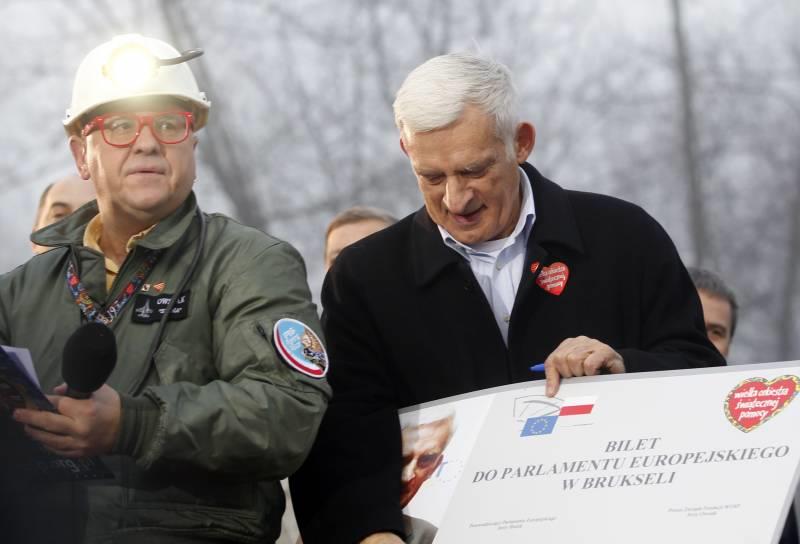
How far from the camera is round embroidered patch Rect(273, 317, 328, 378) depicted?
443cm

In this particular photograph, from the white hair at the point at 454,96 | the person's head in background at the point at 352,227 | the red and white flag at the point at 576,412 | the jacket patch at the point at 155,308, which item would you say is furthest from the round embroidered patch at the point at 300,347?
the person's head in background at the point at 352,227

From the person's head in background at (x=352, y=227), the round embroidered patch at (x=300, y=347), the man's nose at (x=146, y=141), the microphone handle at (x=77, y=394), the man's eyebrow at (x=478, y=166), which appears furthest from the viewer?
the person's head in background at (x=352, y=227)

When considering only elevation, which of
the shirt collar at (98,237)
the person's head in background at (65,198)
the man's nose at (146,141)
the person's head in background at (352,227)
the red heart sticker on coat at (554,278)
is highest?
the man's nose at (146,141)

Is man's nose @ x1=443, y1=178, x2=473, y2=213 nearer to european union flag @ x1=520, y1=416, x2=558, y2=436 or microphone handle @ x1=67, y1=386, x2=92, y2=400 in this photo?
european union flag @ x1=520, y1=416, x2=558, y2=436

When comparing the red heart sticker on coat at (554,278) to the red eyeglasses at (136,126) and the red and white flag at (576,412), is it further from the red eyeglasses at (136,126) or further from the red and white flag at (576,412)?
the red eyeglasses at (136,126)

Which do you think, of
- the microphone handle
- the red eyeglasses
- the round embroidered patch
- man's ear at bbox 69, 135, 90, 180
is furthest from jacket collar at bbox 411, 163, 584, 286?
the microphone handle

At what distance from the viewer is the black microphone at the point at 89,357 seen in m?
3.92

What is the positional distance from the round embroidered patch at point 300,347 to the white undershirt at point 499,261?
2.57 feet

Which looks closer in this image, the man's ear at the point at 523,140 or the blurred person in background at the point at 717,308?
the man's ear at the point at 523,140

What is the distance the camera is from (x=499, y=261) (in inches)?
204

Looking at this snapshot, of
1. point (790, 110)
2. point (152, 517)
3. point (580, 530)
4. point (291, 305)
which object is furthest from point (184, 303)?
point (790, 110)

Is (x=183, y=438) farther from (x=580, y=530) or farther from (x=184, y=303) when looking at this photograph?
(x=580, y=530)

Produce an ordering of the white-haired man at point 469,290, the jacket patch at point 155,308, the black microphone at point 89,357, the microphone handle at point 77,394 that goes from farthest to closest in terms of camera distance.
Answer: the white-haired man at point 469,290, the jacket patch at point 155,308, the microphone handle at point 77,394, the black microphone at point 89,357

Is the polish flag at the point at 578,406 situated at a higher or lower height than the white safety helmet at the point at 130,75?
lower
